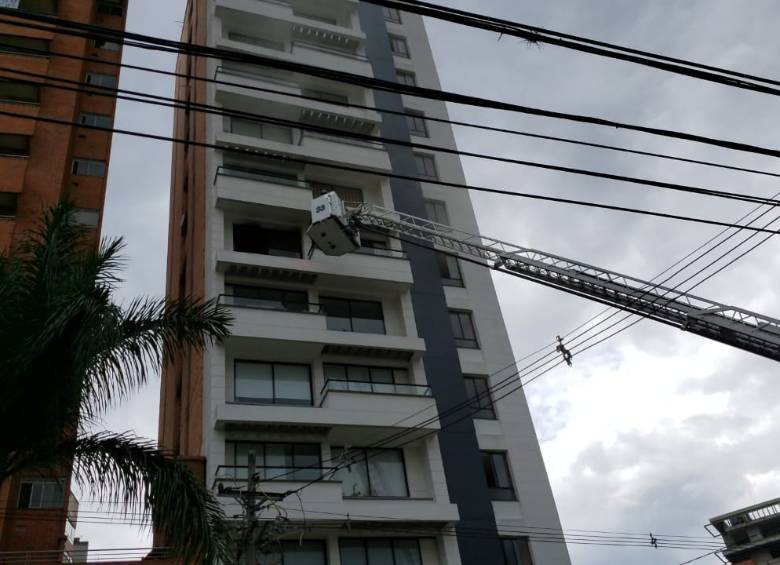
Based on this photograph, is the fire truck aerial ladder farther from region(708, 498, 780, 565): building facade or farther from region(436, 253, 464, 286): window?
region(708, 498, 780, 565): building facade

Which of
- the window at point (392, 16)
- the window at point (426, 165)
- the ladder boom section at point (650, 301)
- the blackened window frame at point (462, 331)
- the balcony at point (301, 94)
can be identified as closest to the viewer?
the ladder boom section at point (650, 301)

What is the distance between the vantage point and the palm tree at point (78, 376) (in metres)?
10.3

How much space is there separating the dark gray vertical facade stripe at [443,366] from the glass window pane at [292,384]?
506cm

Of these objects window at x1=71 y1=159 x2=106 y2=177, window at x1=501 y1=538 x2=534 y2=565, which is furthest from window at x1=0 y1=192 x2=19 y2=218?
window at x1=501 y1=538 x2=534 y2=565

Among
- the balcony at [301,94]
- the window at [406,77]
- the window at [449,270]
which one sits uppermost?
the window at [406,77]

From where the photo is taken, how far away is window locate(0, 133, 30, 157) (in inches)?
1220

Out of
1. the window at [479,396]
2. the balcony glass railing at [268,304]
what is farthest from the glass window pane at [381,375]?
the window at [479,396]

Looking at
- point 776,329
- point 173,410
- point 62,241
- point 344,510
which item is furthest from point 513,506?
point 62,241

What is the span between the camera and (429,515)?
23750mm

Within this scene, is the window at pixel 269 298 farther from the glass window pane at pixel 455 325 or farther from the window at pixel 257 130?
the window at pixel 257 130

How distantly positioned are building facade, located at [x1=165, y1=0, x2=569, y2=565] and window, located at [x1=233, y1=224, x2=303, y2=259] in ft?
0.20

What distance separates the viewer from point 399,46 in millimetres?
41188

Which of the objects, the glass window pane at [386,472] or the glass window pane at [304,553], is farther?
the glass window pane at [386,472]

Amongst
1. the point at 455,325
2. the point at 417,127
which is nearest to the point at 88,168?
the point at 417,127
